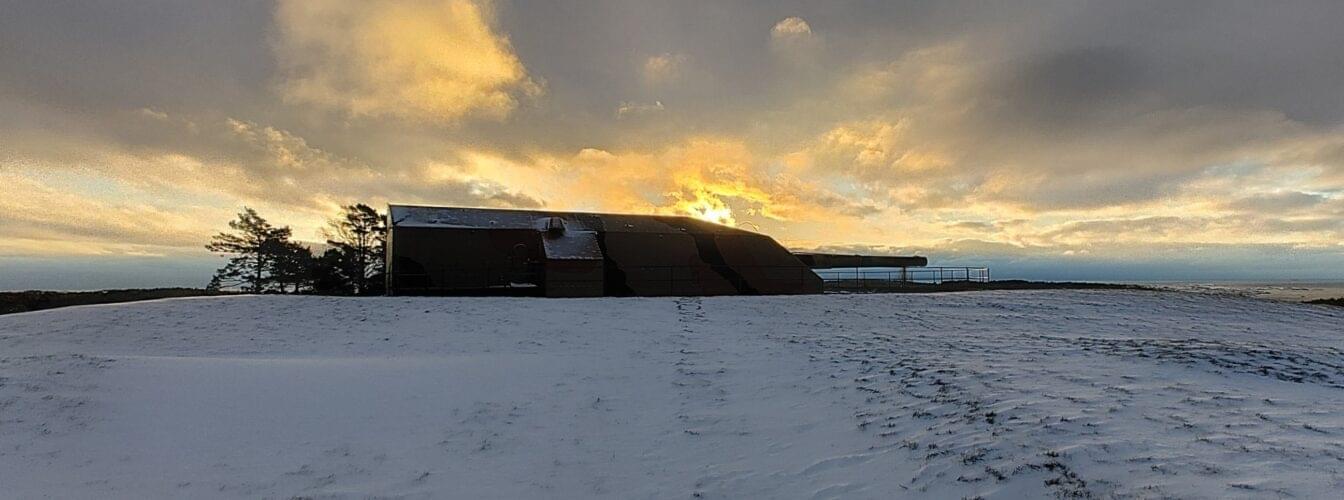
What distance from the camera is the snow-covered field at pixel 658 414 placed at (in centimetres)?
482

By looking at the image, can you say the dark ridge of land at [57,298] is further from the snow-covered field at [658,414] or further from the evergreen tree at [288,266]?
the evergreen tree at [288,266]

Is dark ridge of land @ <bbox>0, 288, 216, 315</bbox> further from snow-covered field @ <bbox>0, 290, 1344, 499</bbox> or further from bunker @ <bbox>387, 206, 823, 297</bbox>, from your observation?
bunker @ <bbox>387, 206, 823, 297</bbox>

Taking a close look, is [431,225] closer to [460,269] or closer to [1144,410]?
[460,269]

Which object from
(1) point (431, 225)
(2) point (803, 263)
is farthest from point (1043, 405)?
(1) point (431, 225)

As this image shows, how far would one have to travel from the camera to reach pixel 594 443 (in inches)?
250

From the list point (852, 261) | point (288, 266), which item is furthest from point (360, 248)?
point (852, 261)

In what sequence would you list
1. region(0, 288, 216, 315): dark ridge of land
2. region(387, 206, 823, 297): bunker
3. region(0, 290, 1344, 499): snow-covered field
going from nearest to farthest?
region(0, 290, 1344, 499): snow-covered field < region(0, 288, 216, 315): dark ridge of land < region(387, 206, 823, 297): bunker

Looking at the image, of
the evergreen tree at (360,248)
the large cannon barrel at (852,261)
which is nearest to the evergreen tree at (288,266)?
the evergreen tree at (360,248)

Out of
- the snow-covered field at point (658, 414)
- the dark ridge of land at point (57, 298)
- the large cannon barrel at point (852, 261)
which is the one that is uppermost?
the large cannon barrel at point (852, 261)

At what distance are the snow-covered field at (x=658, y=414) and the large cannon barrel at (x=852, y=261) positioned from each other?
53.9 feet

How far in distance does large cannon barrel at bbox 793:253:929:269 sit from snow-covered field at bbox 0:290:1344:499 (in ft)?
53.9

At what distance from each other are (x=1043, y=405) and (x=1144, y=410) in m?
0.88

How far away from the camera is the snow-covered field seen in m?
4.82

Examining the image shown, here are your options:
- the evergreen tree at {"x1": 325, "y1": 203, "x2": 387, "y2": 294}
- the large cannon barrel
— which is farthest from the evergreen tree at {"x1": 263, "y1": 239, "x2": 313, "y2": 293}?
the large cannon barrel
